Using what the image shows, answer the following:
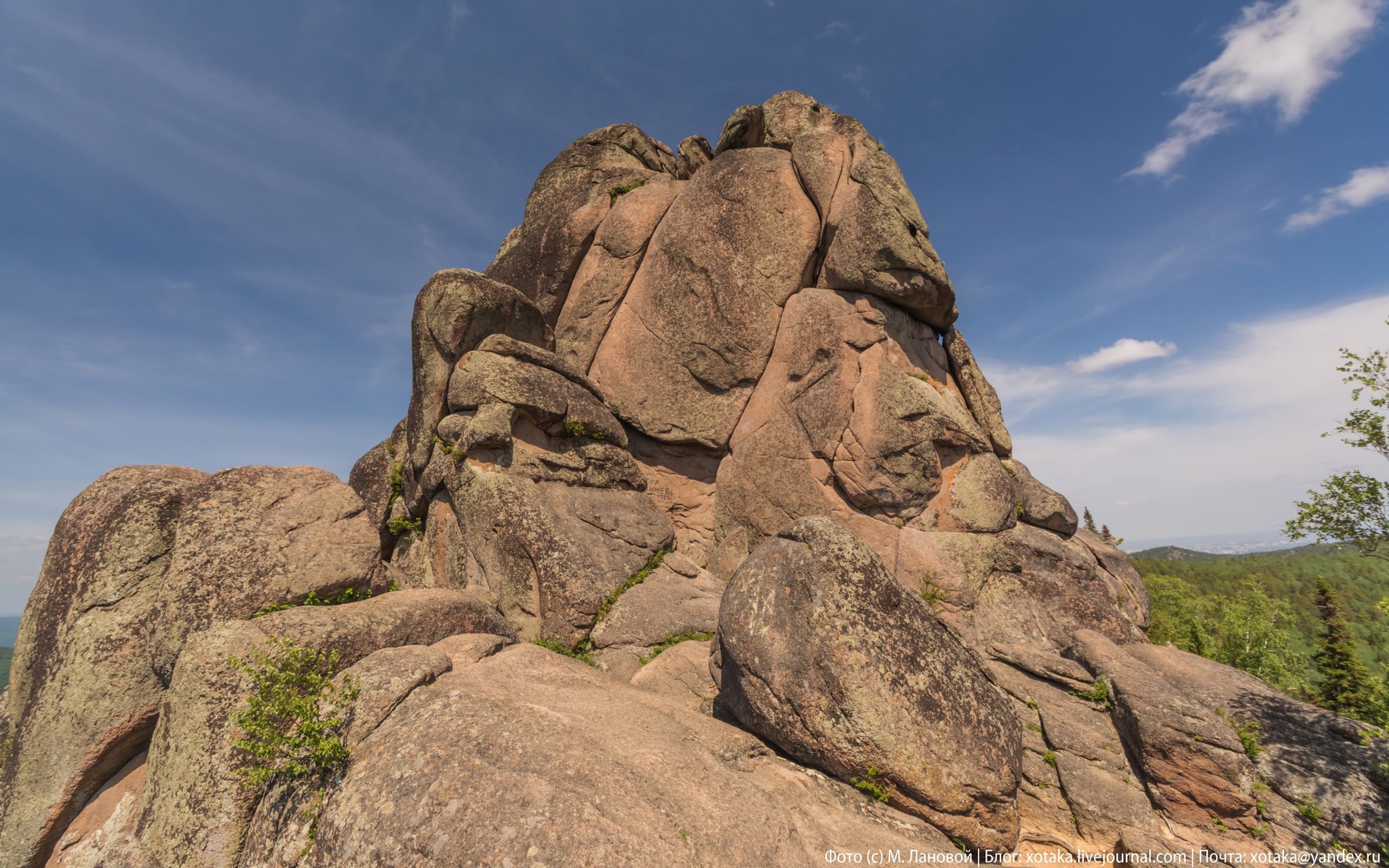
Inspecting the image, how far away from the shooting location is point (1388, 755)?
980 cm

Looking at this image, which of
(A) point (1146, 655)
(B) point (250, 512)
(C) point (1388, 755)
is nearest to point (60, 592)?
(B) point (250, 512)

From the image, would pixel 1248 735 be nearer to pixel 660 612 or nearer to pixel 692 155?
pixel 660 612

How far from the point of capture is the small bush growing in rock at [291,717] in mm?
6961

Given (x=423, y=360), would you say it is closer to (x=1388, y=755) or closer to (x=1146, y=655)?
(x=1146, y=655)

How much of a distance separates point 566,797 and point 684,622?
7625mm

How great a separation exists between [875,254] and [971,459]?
23.3ft

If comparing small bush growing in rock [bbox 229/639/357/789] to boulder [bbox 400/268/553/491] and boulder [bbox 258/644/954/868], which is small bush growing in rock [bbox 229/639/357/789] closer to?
boulder [bbox 258/644/954/868]

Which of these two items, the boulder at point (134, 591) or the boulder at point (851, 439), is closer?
the boulder at point (134, 591)

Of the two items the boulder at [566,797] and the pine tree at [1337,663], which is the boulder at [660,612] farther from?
the pine tree at [1337,663]

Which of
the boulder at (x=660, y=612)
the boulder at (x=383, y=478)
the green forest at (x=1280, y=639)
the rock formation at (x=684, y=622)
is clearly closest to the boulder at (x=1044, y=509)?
the rock formation at (x=684, y=622)

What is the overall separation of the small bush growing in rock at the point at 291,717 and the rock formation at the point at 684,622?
205 mm

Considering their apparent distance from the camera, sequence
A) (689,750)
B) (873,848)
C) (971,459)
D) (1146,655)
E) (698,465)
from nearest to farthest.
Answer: (873,848) < (689,750) < (1146,655) < (971,459) < (698,465)

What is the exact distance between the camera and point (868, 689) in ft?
28.8

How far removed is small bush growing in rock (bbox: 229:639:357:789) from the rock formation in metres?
0.21
